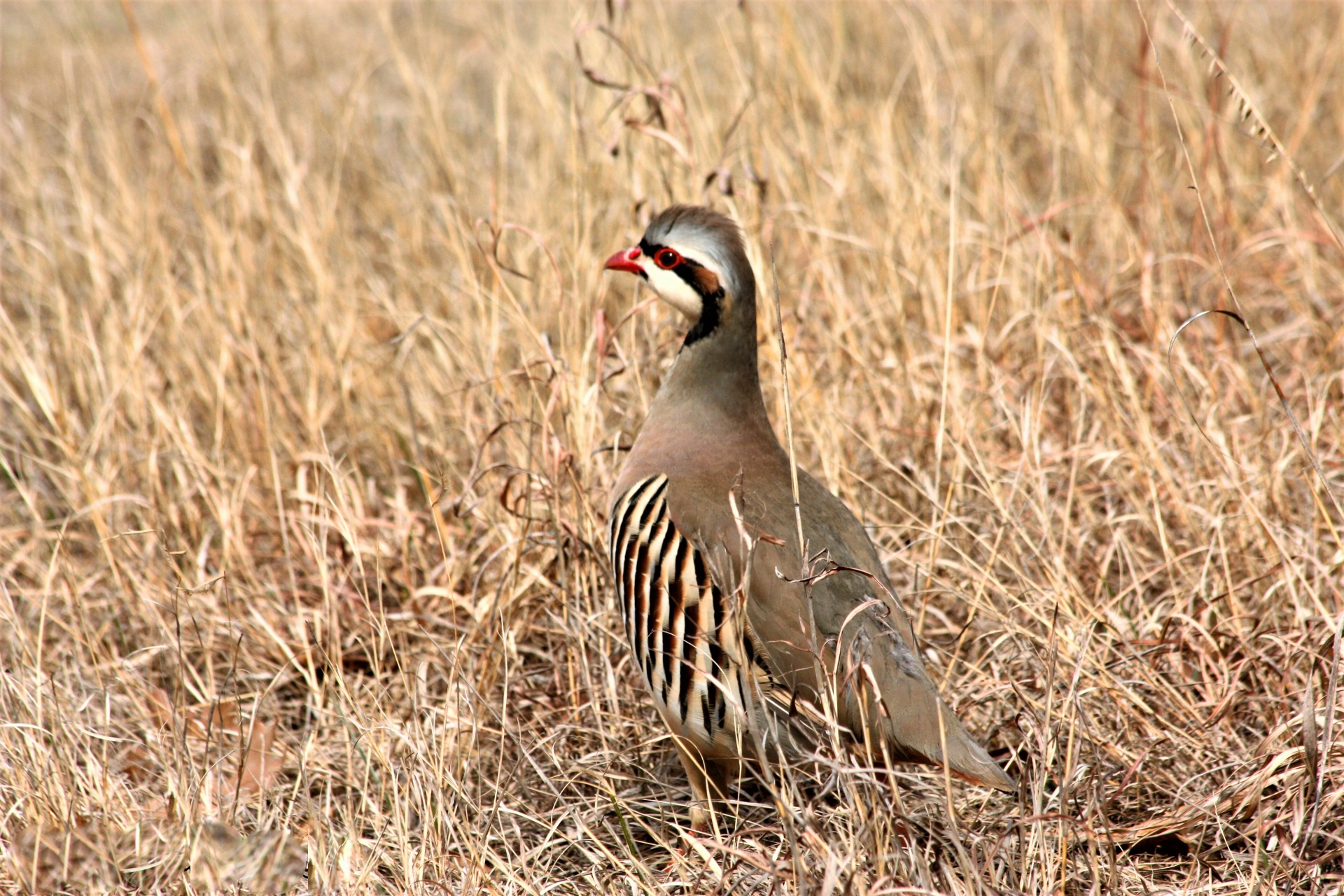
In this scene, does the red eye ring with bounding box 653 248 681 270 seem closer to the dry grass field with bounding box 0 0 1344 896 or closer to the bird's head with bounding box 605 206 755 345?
the bird's head with bounding box 605 206 755 345

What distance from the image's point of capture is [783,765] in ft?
6.87

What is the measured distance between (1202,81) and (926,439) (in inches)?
97.0

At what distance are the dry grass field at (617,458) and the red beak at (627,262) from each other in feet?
0.51

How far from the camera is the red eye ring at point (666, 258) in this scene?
9.36ft

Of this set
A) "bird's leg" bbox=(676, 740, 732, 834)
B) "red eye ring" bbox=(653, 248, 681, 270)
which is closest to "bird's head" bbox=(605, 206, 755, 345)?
"red eye ring" bbox=(653, 248, 681, 270)

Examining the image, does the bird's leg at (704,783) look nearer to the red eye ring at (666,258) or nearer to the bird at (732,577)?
the bird at (732,577)

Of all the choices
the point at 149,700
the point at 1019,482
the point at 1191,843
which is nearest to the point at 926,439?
the point at 1019,482

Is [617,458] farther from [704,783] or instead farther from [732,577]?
[732,577]

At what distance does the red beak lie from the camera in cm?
296

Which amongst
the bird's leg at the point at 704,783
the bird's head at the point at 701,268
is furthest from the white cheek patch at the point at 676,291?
the bird's leg at the point at 704,783

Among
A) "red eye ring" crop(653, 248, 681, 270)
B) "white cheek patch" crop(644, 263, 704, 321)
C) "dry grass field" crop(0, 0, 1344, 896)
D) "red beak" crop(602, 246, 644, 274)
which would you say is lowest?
"dry grass field" crop(0, 0, 1344, 896)

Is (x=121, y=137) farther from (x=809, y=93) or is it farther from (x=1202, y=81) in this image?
(x=1202, y=81)

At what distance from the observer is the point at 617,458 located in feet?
11.5

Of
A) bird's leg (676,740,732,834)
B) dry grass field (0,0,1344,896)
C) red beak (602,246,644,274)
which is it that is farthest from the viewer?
red beak (602,246,644,274)
